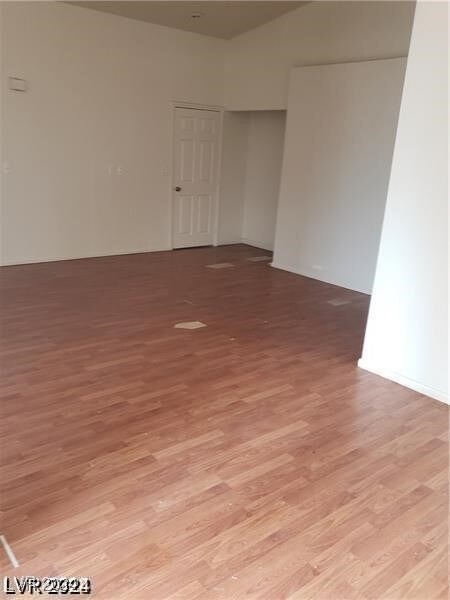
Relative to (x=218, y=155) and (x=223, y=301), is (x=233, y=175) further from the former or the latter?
(x=223, y=301)

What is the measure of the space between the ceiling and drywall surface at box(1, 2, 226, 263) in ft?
0.60

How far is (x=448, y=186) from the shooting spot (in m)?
2.98

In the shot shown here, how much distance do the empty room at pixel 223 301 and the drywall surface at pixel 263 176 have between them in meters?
0.04

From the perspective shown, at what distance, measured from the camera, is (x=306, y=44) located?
6.07 meters

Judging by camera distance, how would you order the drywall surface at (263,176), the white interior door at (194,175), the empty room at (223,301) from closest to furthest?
the empty room at (223,301)
the white interior door at (194,175)
the drywall surface at (263,176)

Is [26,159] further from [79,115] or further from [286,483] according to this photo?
[286,483]

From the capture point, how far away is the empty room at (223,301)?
6.46 ft

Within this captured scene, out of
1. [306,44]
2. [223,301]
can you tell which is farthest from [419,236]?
[306,44]

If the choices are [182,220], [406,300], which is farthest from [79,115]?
[406,300]

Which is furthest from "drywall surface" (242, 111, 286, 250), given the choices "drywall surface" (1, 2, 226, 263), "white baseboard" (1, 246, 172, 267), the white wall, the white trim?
the white trim

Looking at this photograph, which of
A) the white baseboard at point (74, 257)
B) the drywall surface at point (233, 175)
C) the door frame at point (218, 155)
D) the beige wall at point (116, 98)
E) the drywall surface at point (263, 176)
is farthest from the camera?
the drywall surface at point (233, 175)

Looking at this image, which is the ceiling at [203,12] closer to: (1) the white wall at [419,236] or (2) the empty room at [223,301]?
(2) the empty room at [223,301]

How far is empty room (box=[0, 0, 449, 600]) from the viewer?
197cm

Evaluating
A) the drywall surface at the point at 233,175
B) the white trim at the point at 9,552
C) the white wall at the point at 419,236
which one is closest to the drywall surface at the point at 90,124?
the drywall surface at the point at 233,175
